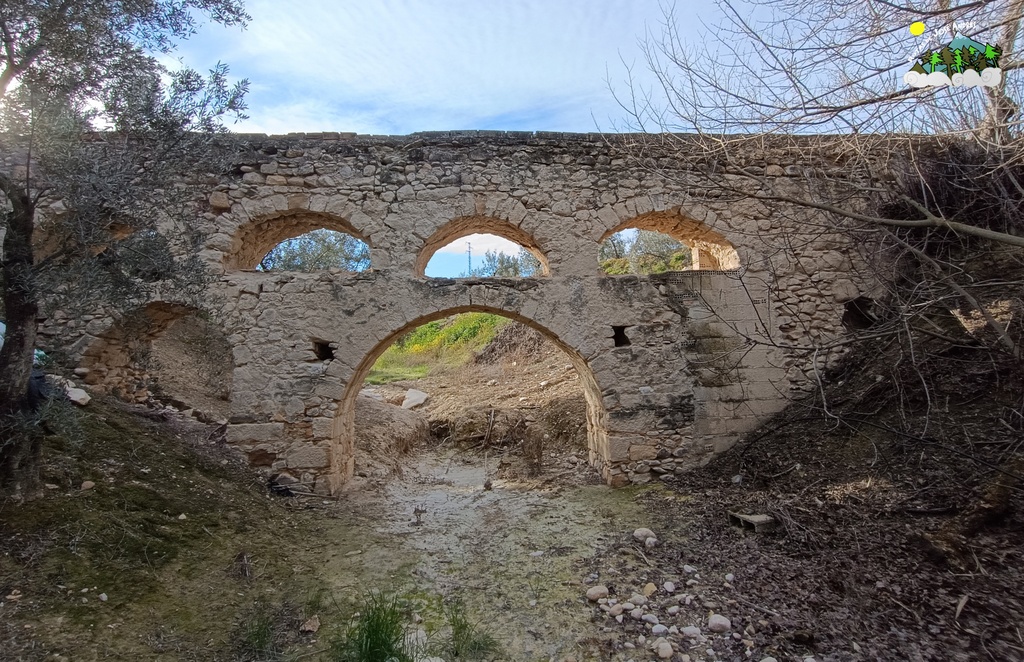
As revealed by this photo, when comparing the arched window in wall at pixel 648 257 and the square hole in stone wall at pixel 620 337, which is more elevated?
the arched window in wall at pixel 648 257

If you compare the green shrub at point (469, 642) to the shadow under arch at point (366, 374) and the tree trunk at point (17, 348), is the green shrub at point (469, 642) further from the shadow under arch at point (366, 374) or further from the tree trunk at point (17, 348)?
the tree trunk at point (17, 348)

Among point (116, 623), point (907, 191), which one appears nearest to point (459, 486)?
point (116, 623)

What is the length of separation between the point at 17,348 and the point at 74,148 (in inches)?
57.5

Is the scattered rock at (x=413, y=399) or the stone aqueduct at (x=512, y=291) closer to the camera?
the stone aqueduct at (x=512, y=291)

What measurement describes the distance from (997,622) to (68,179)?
21.3ft

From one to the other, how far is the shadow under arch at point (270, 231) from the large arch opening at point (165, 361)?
850 millimetres

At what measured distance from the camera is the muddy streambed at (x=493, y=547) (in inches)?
143

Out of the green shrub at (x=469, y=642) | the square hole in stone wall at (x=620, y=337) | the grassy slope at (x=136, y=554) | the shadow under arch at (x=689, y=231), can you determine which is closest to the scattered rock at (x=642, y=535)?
the green shrub at (x=469, y=642)

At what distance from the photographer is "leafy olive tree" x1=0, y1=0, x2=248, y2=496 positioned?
3414 millimetres

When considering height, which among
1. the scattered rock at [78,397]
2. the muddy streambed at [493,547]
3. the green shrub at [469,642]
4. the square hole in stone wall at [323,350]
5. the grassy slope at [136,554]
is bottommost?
the green shrub at [469,642]

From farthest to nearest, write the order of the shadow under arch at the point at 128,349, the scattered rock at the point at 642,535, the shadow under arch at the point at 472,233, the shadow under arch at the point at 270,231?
the shadow under arch at the point at 472,233 < the shadow under arch at the point at 270,231 < the shadow under arch at the point at 128,349 < the scattered rock at the point at 642,535

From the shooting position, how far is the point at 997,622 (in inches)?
120

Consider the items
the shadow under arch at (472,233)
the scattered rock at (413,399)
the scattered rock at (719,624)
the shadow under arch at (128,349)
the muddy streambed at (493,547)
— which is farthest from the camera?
the scattered rock at (413,399)

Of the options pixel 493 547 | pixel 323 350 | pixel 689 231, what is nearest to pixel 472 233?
pixel 323 350
